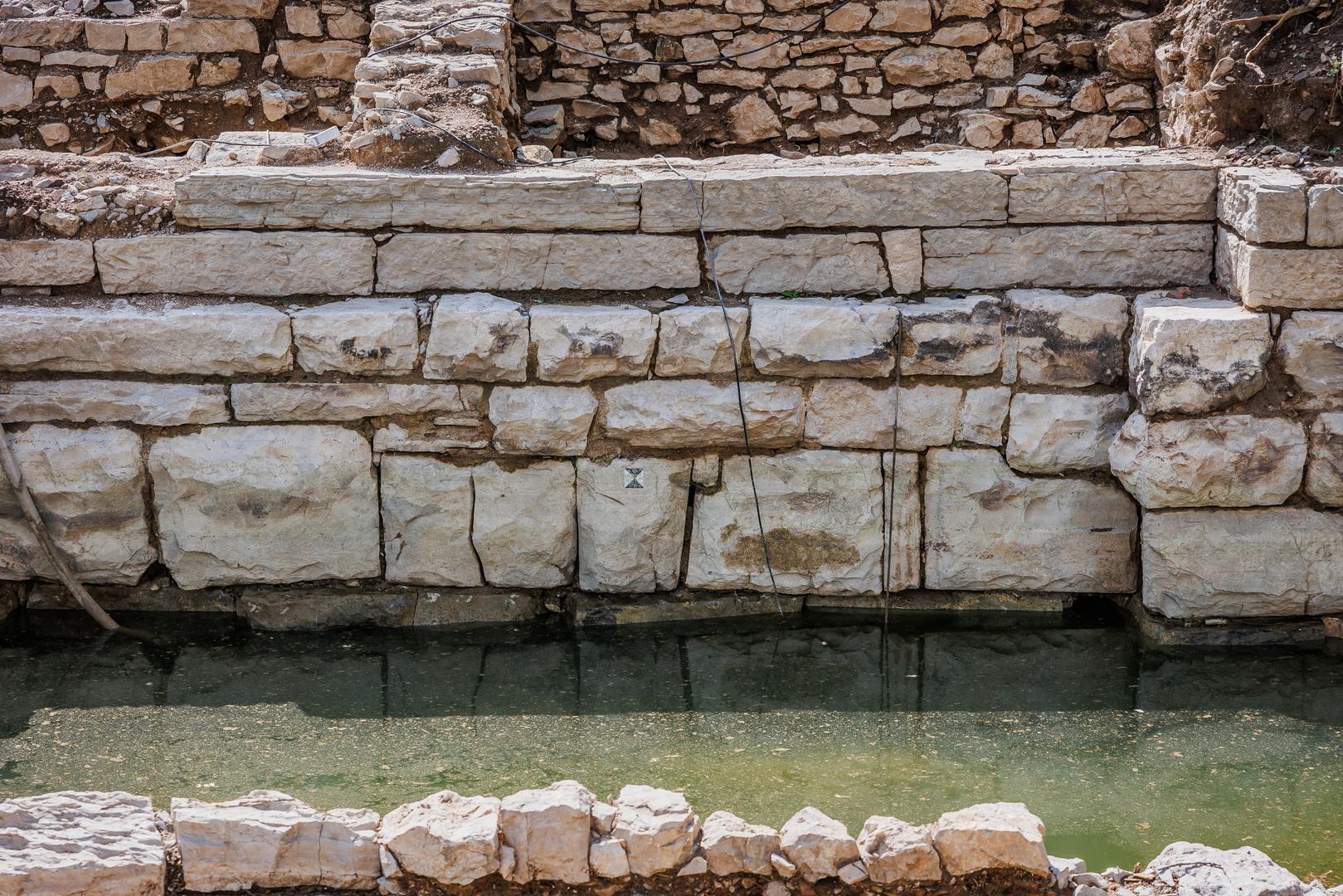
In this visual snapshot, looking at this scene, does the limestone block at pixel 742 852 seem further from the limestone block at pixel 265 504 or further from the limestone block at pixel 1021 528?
the limestone block at pixel 265 504

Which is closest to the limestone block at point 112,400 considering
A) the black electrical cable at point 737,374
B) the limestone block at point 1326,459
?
the black electrical cable at point 737,374

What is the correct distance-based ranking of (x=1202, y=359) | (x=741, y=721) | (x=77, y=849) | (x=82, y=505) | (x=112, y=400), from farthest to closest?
(x=82, y=505) → (x=112, y=400) → (x=1202, y=359) → (x=741, y=721) → (x=77, y=849)

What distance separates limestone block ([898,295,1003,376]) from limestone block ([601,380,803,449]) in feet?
1.60

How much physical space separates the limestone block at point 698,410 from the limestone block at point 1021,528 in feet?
2.11

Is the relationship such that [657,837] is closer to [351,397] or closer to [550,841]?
[550,841]

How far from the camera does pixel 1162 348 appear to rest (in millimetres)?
4828

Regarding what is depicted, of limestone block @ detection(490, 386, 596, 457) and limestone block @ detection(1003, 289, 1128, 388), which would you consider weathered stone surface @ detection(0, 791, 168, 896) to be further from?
limestone block @ detection(1003, 289, 1128, 388)

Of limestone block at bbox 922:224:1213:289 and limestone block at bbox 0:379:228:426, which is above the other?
limestone block at bbox 922:224:1213:289

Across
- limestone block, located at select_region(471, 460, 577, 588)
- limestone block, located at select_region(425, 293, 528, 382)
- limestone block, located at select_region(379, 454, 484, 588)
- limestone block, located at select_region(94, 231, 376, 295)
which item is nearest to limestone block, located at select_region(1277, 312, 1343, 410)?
limestone block, located at select_region(471, 460, 577, 588)

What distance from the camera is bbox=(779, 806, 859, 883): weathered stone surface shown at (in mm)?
3162

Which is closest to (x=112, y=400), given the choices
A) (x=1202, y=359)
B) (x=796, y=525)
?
(x=796, y=525)

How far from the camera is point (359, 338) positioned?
16.7ft

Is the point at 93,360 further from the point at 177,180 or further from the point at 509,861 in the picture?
the point at 509,861

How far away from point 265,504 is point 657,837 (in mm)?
2719
